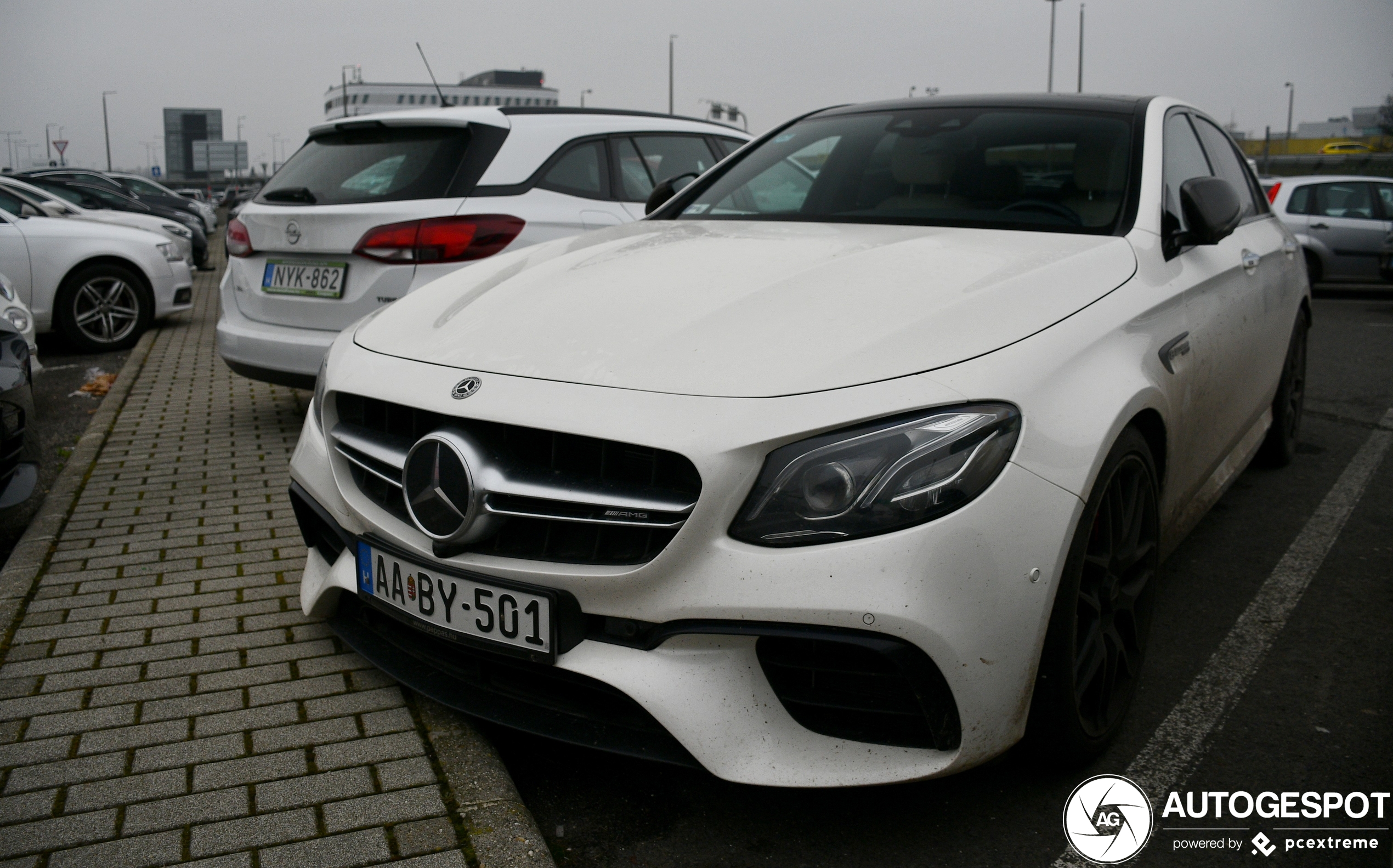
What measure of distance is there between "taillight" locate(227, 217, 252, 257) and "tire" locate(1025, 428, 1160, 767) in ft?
14.1

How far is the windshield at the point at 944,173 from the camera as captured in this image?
317cm

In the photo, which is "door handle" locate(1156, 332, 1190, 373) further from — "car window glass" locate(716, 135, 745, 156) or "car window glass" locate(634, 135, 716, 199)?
"car window glass" locate(716, 135, 745, 156)

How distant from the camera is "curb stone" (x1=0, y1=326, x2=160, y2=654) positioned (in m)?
3.32

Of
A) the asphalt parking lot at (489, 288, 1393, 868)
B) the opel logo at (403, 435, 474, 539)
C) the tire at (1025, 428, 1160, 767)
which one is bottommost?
the asphalt parking lot at (489, 288, 1393, 868)

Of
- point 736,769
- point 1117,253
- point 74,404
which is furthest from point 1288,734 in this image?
point 74,404

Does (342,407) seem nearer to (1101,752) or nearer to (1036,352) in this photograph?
(1036,352)

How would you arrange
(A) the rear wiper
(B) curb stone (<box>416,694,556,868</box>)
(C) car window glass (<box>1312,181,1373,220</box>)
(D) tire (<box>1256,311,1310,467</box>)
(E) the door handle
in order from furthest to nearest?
1. (C) car window glass (<box>1312,181,1373,220</box>)
2. (A) the rear wiper
3. (D) tire (<box>1256,311,1310,467</box>)
4. (E) the door handle
5. (B) curb stone (<box>416,694,556,868</box>)

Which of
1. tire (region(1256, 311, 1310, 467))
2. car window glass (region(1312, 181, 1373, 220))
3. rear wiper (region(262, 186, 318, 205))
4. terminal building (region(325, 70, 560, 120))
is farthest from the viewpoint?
terminal building (region(325, 70, 560, 120))

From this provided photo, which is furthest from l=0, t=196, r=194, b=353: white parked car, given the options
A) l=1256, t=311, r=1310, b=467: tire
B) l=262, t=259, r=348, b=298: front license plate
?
l=1256, t=311, r=1310, b=467: tire

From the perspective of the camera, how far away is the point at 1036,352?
2221 mm

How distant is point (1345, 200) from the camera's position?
13.4 m

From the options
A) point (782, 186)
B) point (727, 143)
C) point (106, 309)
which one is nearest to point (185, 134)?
point (106, 309)

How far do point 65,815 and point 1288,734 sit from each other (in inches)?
109

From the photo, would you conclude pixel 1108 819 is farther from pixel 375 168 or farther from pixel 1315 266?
pixel 1315 266
